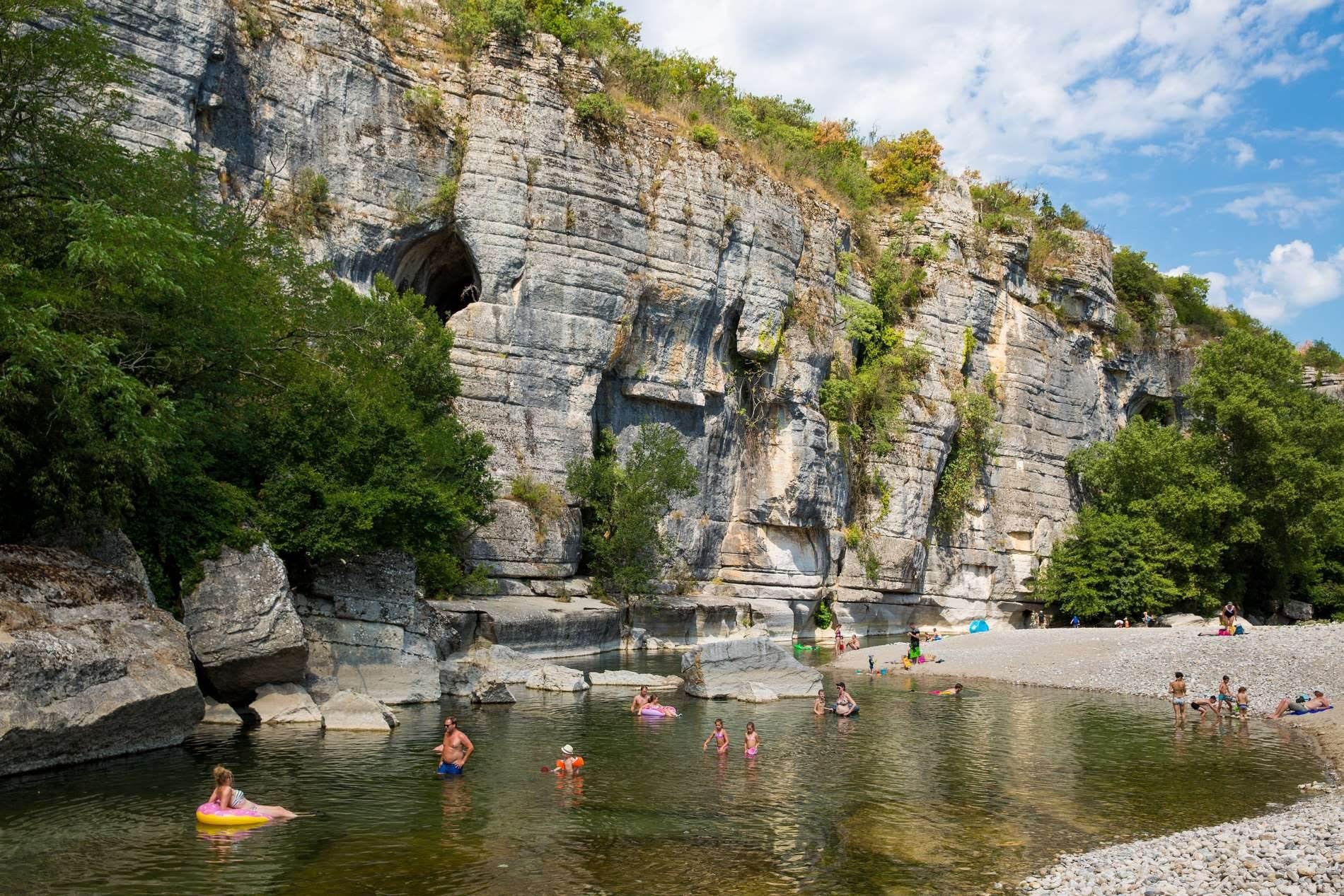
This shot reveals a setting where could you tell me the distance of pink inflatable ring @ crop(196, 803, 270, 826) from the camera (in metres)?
12.9

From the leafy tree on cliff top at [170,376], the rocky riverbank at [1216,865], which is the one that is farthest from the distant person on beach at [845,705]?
the leafy tree on cliff top at [170,376]

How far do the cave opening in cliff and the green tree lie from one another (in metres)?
8.66

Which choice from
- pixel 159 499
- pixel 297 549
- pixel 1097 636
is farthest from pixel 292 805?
pixel 1097 636

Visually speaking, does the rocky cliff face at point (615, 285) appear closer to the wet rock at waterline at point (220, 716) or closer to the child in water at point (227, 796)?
the wet rock at waterline at point (220, 716)

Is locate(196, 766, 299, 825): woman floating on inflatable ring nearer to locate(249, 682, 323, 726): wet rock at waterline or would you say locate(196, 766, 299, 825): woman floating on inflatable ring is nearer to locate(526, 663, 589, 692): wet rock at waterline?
locate(249, 682, 323, 726): wet rock at waterline

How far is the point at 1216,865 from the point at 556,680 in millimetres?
17276

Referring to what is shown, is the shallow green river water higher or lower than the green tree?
lower

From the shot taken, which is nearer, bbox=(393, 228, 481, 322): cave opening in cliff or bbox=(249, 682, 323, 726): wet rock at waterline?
bbox=(249, 682, 323, 726): wet rock at waterline

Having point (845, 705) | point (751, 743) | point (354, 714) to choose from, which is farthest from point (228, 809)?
point (845, 705)

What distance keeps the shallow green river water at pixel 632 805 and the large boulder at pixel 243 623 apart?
51.4 inches

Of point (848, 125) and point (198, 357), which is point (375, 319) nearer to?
point (198, 357)

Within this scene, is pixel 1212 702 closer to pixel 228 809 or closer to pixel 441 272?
pixel 228 809

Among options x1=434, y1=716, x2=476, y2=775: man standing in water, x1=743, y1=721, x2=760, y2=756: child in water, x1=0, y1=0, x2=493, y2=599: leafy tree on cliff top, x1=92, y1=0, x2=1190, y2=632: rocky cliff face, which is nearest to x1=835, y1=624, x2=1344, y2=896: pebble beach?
x1=743, y1=721, x2=760, y2=756: child in water

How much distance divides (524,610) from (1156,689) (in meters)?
19.4
